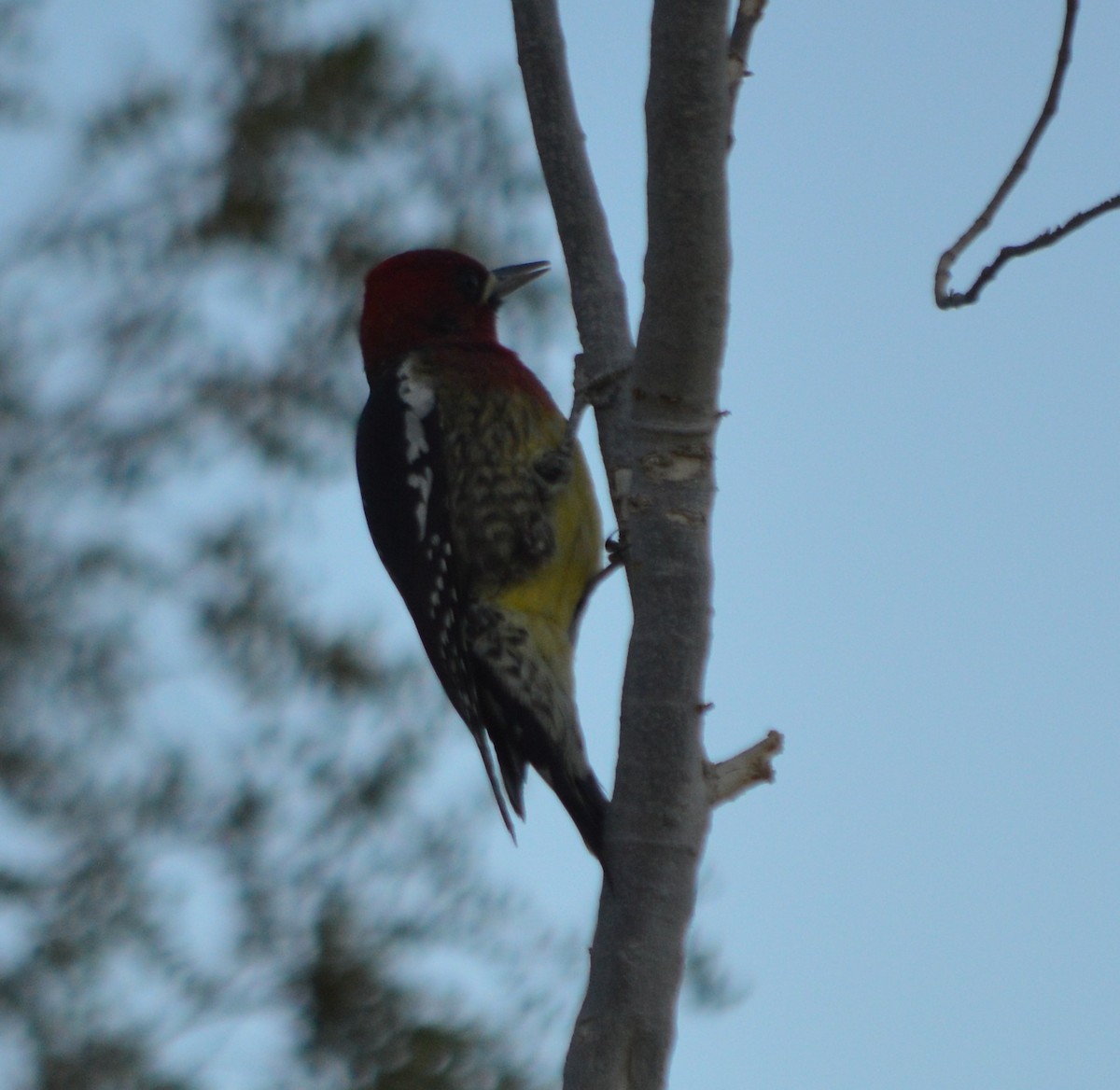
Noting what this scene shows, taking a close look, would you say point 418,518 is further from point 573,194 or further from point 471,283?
point 573,194

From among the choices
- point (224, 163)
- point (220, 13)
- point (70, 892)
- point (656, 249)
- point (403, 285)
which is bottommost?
point (656, 249)

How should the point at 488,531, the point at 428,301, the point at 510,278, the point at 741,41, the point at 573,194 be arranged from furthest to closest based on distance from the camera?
the point at 510,278 < the point at 428,301 < the point at 488,531 < the point at 573,194 < the point at 741,41

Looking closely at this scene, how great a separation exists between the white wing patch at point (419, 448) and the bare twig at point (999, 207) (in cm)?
190

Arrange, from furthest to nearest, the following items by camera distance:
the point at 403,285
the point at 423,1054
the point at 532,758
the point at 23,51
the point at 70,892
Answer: the point at 23,51
the point at 70,892
the point at 423,1054
the point at 403,285
the point at 532,758

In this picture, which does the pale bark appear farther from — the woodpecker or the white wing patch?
the white wing patch

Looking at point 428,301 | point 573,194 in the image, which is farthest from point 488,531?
point 573,194

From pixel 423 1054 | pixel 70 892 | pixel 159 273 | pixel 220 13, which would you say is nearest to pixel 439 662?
pixel 423 1054

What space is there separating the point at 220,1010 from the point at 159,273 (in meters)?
3.28

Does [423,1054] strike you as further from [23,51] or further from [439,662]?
[23,51]

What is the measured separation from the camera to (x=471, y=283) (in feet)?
14.8

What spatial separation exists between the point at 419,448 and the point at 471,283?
2.37 ft

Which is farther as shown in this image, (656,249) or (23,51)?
(23,51)

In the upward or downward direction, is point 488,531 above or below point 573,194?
above

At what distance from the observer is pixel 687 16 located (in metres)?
2.10
